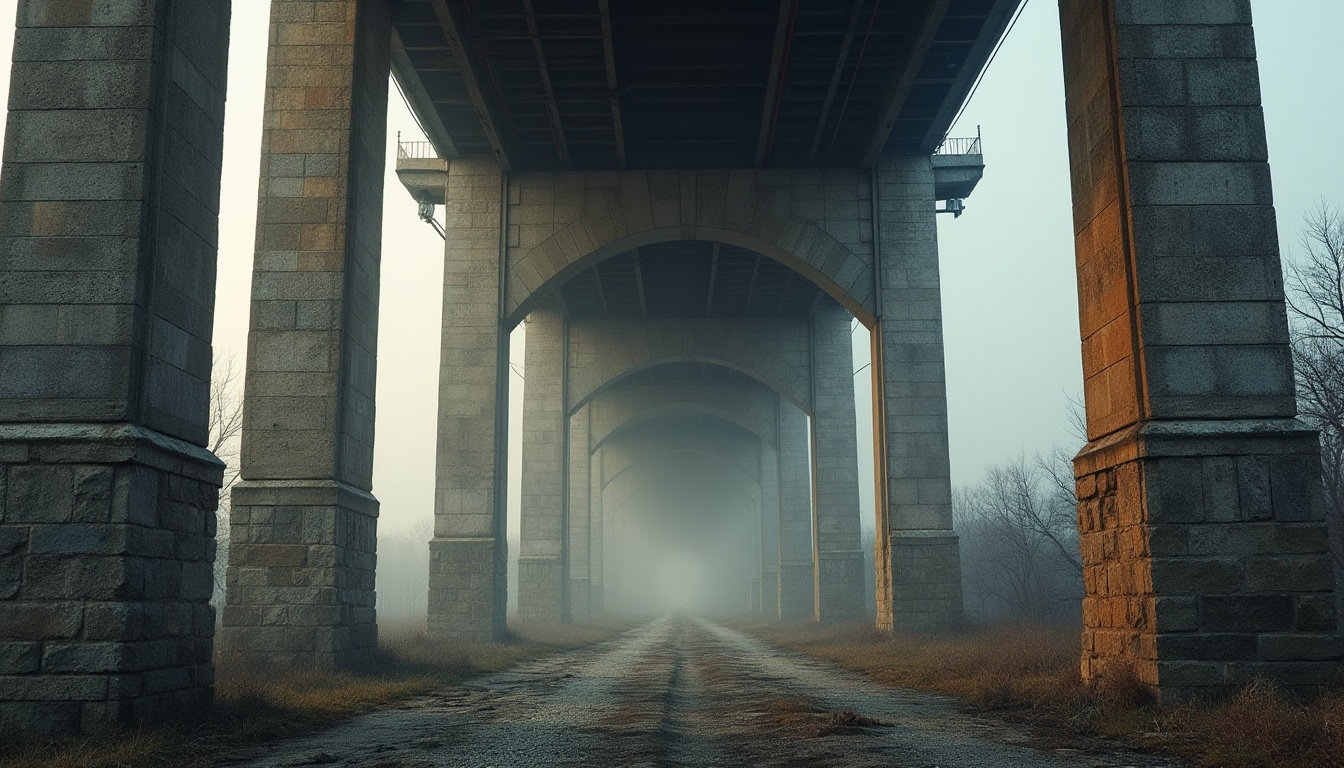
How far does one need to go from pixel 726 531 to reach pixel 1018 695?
7611cm

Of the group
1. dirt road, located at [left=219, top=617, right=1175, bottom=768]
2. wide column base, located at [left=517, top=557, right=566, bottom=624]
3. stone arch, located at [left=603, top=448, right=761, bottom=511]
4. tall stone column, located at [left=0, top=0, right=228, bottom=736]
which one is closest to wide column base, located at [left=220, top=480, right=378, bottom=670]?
dirt road, located at [left=219, top=617, right=1175, bottom=768]

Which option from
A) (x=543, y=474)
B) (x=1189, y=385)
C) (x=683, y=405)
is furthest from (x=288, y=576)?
(x=683, y=405)

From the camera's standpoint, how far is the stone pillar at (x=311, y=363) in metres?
13.5

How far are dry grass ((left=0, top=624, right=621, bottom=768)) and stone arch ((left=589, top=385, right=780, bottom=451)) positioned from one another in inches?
1005

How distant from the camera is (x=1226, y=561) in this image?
9.66 metres

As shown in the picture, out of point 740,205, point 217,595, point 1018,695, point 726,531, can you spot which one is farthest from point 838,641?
point 726,531

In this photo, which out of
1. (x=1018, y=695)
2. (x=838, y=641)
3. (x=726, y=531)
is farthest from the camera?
(x=726, y=531)

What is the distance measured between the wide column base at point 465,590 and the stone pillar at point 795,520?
18.6 metres

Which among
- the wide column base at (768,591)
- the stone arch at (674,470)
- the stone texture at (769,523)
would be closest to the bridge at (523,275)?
the stone texture at (769,523)

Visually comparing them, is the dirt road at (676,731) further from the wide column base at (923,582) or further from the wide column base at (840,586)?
the wide column base at (840,586)

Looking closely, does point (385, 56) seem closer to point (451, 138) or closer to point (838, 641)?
point (451, 138)

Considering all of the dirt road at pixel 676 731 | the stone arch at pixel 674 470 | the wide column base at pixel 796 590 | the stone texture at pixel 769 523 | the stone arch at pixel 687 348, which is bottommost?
the dirt road at pixel 676 731

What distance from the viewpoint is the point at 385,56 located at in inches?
664

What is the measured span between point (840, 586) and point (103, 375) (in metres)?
27.9
